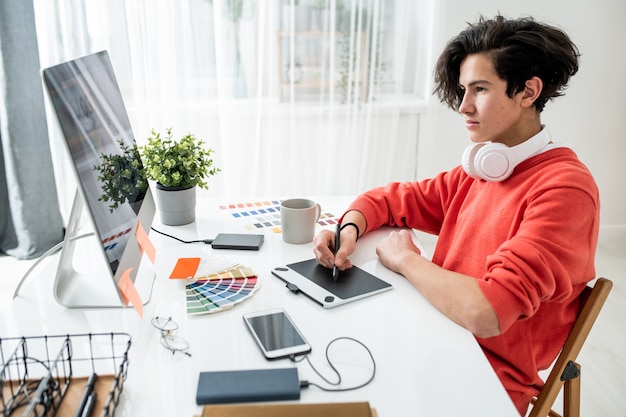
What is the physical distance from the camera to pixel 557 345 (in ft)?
3.85

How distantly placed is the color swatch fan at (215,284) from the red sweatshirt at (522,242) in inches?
15.7

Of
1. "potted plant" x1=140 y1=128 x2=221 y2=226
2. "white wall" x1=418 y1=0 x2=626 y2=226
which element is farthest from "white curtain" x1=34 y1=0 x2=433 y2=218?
"potted plant" x1=140 y1=128 x2=221 y2=226

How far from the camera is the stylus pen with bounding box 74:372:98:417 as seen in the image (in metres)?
0.72

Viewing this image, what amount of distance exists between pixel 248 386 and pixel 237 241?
1.90ft

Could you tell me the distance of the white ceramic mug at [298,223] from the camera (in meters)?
1.34

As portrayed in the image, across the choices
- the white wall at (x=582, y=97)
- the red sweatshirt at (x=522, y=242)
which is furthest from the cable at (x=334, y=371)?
the white wall at (x=582, y=97)

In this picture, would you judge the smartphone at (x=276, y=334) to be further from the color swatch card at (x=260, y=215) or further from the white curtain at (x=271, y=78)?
the white curtain at (x=271, y=78)

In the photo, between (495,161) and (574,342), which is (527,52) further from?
(574,342)

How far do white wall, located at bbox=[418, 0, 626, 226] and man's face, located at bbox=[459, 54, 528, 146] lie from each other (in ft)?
5.21

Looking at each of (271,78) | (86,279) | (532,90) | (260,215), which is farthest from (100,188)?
(271,78)

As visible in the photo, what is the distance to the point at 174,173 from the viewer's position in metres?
1.42

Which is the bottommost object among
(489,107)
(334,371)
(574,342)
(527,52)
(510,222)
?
(574,342)

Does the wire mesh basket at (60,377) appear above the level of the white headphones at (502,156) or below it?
below

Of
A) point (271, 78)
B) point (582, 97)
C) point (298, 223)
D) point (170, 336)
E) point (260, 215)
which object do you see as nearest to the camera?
point (170, 336)
